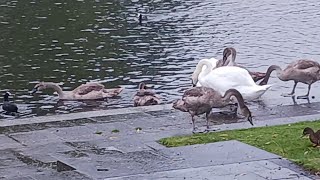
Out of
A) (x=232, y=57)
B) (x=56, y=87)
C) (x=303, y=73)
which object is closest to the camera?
(x=303, y=73)

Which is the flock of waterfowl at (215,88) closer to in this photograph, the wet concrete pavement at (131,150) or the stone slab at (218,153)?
the wet concrete pavement at (131,150)

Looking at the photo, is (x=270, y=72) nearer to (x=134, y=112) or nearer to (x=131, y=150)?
(x=134, y=112)

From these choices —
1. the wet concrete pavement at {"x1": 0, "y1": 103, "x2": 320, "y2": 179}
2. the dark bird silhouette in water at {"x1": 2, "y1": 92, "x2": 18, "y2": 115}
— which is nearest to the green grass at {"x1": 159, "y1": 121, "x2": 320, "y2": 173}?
the wet concrete pavement at {"x1": 0, "y1": 103, "x2": 320, "y2": 179}

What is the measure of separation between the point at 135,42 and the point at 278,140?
15107 mm

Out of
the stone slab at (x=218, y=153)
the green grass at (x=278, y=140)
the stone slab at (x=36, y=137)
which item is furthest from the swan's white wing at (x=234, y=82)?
the stone slab at (x=218, y=153)

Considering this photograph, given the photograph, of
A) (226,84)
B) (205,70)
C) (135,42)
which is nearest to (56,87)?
(205,70)

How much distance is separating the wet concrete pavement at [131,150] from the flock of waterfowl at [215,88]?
1.37 ft

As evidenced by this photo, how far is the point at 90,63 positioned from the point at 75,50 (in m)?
2.08

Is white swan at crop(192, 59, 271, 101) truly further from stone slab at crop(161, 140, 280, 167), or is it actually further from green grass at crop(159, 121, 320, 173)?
stone slab at crop(161, 140, 280, 167)

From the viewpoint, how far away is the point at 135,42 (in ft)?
85.7

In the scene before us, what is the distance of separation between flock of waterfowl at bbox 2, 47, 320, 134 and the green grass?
67 centimetres

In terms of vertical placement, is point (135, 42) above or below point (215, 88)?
below

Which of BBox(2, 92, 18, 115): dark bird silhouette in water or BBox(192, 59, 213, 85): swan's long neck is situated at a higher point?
BBox(192, 59, 213, 85): swan's long neck

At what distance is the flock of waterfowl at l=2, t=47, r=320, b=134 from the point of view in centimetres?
1319
